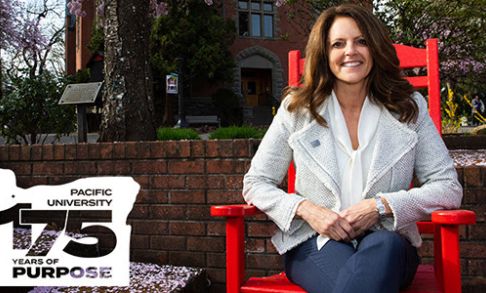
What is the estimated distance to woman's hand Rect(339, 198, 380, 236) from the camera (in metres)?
1.63

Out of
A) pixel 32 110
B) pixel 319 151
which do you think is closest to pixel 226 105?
pixel 32 110

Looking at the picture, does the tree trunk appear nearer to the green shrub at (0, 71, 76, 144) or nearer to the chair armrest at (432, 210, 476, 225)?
the chair armrest at (432, 210, 476, 225)

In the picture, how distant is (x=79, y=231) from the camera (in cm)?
299

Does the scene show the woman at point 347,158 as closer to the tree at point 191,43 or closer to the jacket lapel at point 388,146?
the jacket lapel at point 388,146

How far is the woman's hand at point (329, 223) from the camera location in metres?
1.62

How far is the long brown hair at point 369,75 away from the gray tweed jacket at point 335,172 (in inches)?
1.5

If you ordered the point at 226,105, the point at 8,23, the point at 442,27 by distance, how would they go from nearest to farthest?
the point at 442,27 → the point at 8,23 → the point at 226,105

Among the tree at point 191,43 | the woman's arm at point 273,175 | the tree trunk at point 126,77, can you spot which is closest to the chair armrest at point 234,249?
the woman's arm at point 273,175

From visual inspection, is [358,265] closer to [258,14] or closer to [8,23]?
[8,23]

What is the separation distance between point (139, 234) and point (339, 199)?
1.52 metres

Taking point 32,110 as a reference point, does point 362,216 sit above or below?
below

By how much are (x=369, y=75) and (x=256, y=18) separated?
21.6 metres

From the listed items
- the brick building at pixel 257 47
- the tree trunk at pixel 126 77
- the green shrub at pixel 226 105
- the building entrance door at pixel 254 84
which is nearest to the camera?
the tree trunk at pixel 126 77

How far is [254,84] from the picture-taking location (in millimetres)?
24016
